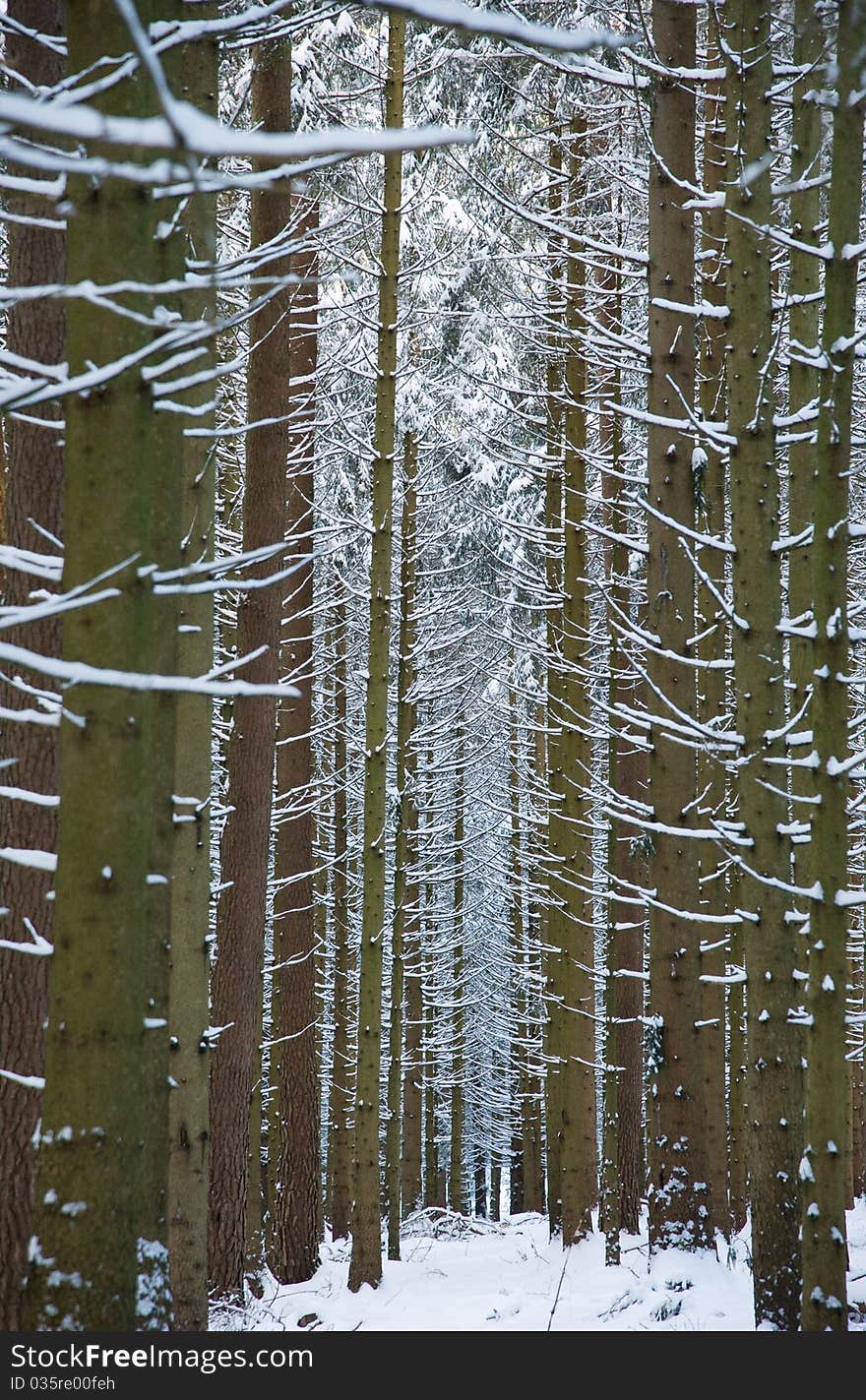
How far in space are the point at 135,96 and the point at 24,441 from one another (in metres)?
3.42

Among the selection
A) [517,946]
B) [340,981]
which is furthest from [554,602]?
[517,946]

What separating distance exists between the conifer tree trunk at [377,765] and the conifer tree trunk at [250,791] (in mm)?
1174

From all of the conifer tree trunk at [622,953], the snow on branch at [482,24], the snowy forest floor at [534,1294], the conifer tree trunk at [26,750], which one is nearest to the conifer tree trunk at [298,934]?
the snowy forest floor at [534,1294]

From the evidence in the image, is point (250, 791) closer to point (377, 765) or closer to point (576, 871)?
point (377, 765)

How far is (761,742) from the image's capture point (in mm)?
5605

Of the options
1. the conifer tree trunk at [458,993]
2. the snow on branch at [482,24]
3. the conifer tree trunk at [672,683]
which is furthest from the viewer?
the conifer tree trunk at [458,993]

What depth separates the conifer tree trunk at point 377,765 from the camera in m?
9.54

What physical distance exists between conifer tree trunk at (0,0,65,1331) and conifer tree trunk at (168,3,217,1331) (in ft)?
2.14

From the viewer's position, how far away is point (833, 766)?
4.50m

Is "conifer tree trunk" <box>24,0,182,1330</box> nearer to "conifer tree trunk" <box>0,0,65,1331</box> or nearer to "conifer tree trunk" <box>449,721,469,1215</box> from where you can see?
"conifer tree trunk" <box>0,0,65,1331</box>

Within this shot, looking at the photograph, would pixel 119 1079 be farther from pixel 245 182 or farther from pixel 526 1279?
pixel 526 1279

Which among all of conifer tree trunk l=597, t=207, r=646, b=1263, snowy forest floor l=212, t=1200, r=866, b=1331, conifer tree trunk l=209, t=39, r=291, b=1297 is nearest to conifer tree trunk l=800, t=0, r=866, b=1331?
snowy forest floor l=212, t=1200, r=866, b=1331

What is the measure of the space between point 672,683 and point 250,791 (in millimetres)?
3193

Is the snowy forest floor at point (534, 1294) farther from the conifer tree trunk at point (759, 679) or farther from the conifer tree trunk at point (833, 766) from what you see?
the conifer tree trunk at point (833, 766)
